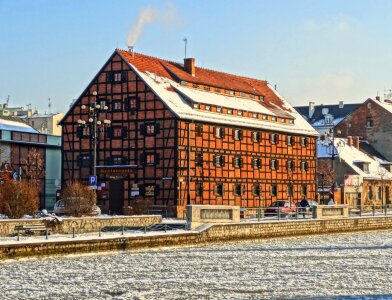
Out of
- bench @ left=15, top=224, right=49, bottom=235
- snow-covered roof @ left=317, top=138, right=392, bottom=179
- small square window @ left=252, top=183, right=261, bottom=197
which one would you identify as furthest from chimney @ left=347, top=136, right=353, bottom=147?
bench @ left=15, top=224, right=49, bottom=235

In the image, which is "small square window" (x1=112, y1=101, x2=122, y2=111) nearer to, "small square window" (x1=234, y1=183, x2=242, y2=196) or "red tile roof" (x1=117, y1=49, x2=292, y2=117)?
"red tile roof" (x1=117, y1=49, x2=292, y2=117)

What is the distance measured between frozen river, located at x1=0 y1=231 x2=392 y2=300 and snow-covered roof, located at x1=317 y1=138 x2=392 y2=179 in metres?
48.7

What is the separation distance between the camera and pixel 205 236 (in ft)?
152

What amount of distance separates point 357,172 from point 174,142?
2997cm

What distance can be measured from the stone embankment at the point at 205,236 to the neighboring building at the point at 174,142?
540 inches

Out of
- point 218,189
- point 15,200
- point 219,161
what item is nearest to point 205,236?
point 15,200

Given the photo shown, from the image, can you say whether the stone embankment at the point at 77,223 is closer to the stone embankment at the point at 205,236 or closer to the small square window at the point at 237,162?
the stone embankment at the point at 205,236

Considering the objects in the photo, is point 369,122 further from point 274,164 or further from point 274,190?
point 274,190

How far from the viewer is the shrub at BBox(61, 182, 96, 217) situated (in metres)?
53.0

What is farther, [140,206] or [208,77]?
[208,77]

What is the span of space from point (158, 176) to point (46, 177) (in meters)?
14.3

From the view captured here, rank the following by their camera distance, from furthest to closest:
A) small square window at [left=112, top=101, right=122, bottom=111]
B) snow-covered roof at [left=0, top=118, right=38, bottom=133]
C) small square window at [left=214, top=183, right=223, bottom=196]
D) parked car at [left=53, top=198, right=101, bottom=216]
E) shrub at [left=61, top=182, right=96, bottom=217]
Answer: snow-covered roof at [left=0, top=118, right=38, bottom=133] → small square window at [left=112, top=101, right=122, bottom=111] → small square window at [left=214, top=183, right=223, bottom=196] → parked car at [left=53, top=198, right=101, bottom=216] → shrub at [left=61, top=182, right=96, bottom=217]

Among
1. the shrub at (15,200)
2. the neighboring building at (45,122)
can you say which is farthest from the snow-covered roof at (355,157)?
the shrub at (15,200)

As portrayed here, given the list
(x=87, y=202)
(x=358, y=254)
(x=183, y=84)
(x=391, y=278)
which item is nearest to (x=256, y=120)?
(x=183, y=84)
